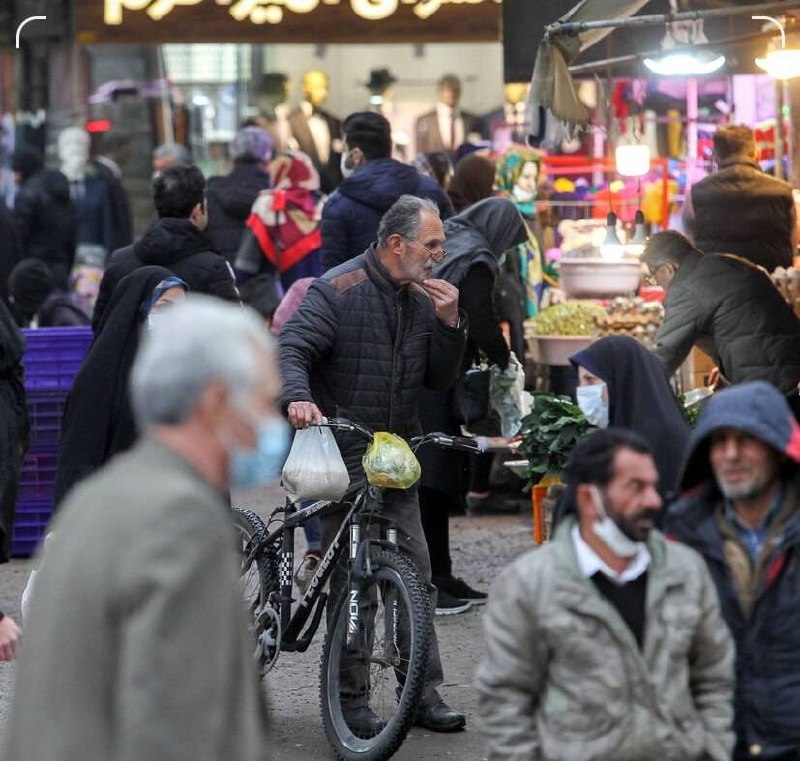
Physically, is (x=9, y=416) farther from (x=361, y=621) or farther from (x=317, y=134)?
(x=317, y=134)

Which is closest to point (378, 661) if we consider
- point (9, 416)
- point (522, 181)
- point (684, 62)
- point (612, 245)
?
point (9, 416)

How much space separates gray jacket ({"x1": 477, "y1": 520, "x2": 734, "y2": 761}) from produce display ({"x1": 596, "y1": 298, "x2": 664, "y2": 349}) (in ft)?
18.5

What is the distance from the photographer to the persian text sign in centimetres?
1455

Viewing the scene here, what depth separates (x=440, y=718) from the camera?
21.9 ft

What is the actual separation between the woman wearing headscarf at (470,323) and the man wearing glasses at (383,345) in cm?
142

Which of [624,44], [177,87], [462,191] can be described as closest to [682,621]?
[462,191]

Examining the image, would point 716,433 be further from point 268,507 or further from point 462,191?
point 268,507

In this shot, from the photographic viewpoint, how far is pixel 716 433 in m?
4.43

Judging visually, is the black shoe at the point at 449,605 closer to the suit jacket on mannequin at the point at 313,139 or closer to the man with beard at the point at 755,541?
the man with beard at the point at 755,541

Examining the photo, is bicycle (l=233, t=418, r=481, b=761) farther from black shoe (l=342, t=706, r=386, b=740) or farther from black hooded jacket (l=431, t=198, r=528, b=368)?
black hooded jacket (l=431, t=198, r=528, b=368)

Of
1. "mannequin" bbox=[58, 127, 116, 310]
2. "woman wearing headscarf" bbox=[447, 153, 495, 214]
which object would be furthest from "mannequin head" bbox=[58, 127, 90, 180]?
"woman wearing headscarf" bbox=[447, 153, 495, 214]

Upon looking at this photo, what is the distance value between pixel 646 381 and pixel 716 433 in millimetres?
1372

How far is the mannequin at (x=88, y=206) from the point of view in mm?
15508

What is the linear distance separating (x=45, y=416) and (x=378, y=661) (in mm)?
4179
